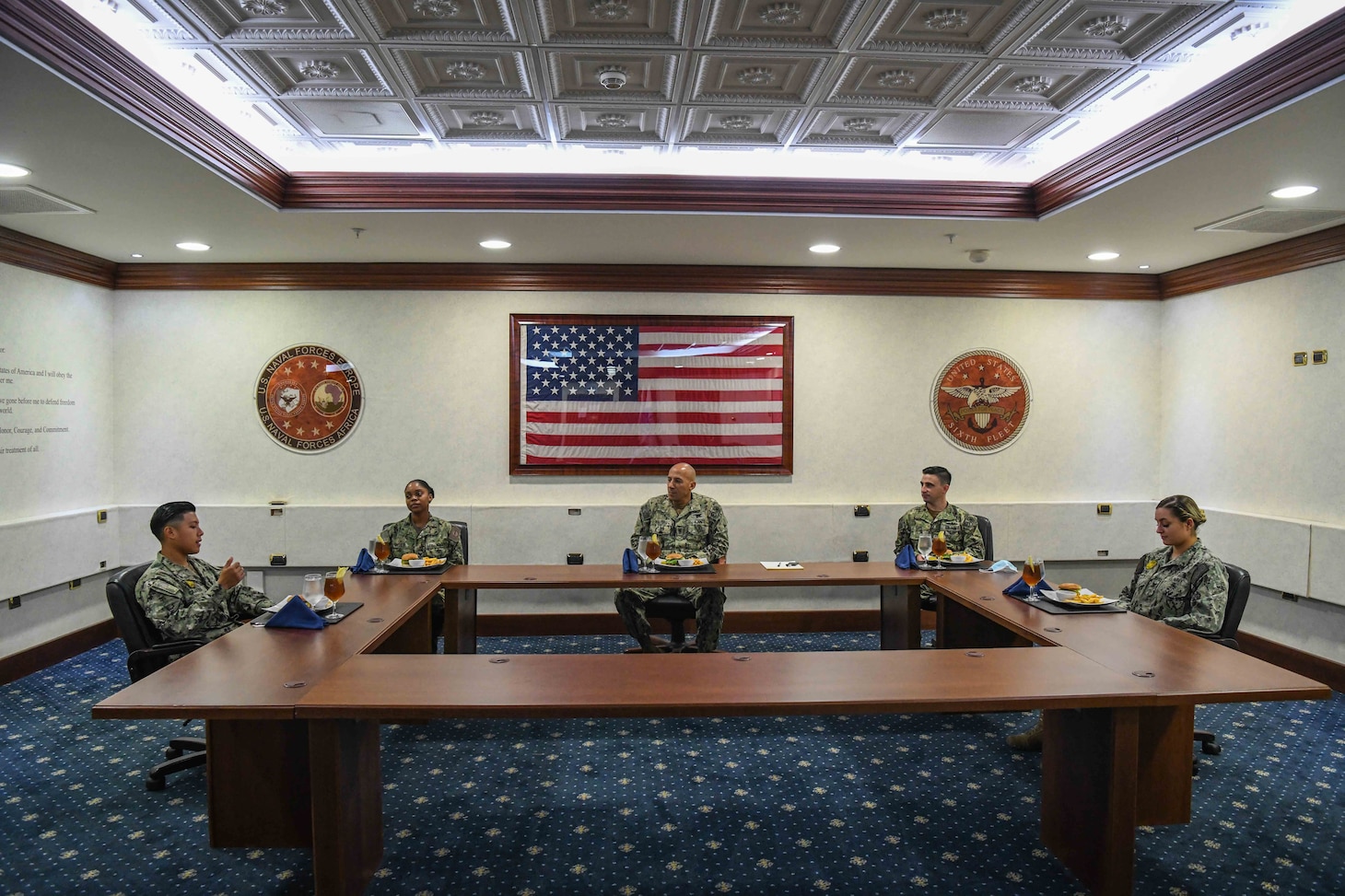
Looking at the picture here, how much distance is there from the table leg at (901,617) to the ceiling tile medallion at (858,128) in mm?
2446

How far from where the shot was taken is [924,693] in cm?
242

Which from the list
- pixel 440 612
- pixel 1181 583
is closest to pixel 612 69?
pixel 440 612

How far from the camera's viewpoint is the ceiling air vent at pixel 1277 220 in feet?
13.7

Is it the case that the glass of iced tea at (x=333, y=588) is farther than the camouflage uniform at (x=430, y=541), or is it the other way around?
the camouflage uniform at (x=430, y=541)

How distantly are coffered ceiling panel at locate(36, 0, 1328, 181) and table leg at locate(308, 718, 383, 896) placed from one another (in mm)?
2457

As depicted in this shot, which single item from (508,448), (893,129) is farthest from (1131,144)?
(508,448)

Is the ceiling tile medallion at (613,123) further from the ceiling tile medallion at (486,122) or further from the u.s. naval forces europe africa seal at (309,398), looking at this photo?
the u.s. naval forces europe africa seal at (309,398)

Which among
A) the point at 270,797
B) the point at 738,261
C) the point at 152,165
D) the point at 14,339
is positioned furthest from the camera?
the point at 738,261

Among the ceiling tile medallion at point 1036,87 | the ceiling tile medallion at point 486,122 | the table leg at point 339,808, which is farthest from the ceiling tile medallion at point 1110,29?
the table leg at point 339,808

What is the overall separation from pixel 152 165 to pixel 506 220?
168 centimetres

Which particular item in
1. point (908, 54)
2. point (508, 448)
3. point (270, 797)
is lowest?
point (270, 797)

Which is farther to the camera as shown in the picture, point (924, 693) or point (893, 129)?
point (893, 129)

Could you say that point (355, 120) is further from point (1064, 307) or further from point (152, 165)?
point (1064, 307)

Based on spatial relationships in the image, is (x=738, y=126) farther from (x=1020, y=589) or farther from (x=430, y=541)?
(x=430, y=541)
